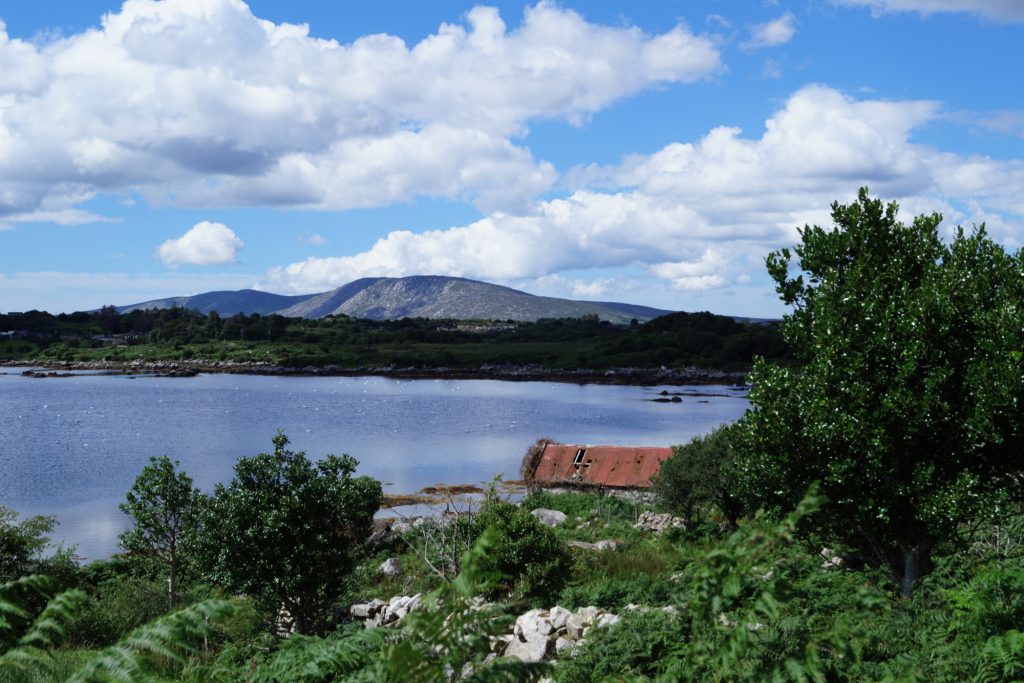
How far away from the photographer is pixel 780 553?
8.27 meters

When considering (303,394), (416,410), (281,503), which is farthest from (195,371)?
(281,503)

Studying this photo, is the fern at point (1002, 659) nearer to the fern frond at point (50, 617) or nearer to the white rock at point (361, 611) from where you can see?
the fern frond at point (50, 617)

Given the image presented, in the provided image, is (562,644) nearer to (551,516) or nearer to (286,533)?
(286,533)

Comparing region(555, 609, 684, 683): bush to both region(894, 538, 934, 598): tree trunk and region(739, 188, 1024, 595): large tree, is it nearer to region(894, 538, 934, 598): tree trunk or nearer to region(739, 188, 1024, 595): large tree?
region(739, 188, 1024, 595): large tree

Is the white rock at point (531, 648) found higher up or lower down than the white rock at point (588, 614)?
lower down

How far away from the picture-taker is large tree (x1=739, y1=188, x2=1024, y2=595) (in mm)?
12430

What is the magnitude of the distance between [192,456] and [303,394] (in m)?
58.6

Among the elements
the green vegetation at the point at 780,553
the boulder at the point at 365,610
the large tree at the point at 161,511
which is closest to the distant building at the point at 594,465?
the green vegetation at the point at 780,553

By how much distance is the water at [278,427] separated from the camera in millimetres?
58125

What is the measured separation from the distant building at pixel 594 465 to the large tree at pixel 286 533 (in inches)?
1206

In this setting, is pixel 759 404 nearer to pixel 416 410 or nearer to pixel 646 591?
pixel 646 591

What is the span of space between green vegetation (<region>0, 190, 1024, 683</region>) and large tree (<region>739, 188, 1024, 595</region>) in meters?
0.04

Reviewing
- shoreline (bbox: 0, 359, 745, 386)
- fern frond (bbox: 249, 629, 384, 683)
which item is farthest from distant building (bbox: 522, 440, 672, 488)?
shoreline (bbox: 0, 359, 745, 386)

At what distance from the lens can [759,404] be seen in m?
14.7
